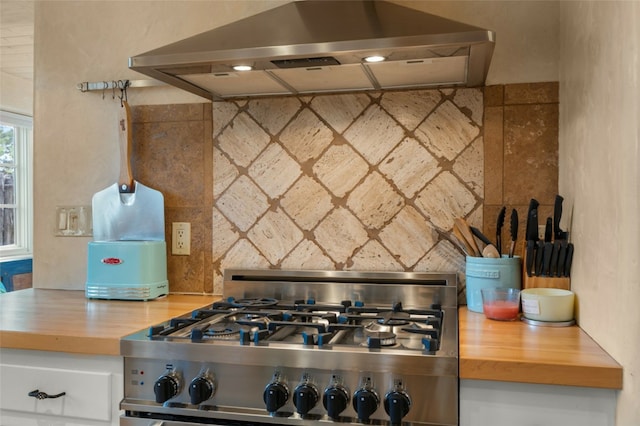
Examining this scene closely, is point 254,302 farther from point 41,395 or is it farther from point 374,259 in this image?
point 41,395

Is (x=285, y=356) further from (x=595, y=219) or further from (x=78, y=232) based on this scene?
(x=78, y=232)

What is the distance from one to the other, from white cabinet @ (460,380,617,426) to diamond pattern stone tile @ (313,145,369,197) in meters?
0.83

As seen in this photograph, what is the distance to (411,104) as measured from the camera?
5.65ft

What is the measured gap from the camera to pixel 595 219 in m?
1.24

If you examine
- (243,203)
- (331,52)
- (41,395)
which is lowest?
(41,395)

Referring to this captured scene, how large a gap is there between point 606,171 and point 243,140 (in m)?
1.16

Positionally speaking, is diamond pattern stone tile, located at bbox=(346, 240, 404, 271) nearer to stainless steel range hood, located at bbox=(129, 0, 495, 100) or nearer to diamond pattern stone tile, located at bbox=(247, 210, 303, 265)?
diamond pattern stone tile, located at bbox=(247, 210, 303, 265)

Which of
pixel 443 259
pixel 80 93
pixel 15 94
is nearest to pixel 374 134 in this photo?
pixel 443 259

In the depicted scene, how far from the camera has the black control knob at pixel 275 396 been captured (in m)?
1.13

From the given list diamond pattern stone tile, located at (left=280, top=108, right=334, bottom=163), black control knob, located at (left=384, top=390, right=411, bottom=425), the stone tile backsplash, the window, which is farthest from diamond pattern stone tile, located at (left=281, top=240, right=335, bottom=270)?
the window

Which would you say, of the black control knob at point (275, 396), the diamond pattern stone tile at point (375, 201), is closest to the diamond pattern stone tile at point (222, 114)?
the diamond pattern stone tile at point (375, 201)

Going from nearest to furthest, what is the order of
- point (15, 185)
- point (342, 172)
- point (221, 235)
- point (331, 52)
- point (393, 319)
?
point (331, 52) → point (393, 319) → point (342, 172) → point (221, 235) → point (15, 185)

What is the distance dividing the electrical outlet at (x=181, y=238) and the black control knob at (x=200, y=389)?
785 millimetres

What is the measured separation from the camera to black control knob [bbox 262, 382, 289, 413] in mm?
1132
